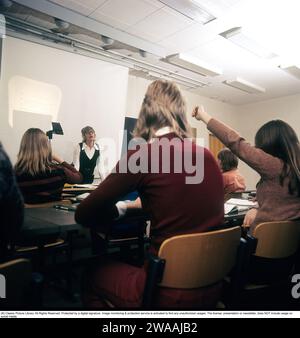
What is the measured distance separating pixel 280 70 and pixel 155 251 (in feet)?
16.7

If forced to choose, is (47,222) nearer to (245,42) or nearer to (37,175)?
(37,175)

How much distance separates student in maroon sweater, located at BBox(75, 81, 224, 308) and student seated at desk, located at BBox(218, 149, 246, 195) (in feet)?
5.14

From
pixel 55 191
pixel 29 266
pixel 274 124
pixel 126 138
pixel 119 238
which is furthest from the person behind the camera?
pixel 126 138

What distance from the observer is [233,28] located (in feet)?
11.4

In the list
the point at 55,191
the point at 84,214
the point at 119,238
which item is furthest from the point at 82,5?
the point at 84,214

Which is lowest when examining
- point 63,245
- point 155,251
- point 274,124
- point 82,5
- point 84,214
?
point 63,245

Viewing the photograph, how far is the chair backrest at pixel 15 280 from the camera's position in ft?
2.02

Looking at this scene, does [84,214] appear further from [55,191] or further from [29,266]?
[55,191]

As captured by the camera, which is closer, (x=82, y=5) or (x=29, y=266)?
(x=29, y=266)

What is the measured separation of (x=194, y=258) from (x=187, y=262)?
0.08 ft

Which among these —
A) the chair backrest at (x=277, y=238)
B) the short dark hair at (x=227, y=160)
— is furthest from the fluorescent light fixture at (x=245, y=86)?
the chair backrest at (x=277, y=238)

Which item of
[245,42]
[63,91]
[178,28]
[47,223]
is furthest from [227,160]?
[63,91]

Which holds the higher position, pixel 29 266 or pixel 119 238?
pixel 29 266

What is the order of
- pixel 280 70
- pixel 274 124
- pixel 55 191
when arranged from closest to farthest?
pixel 274 124
pixel 55 191
pixel 280 70
